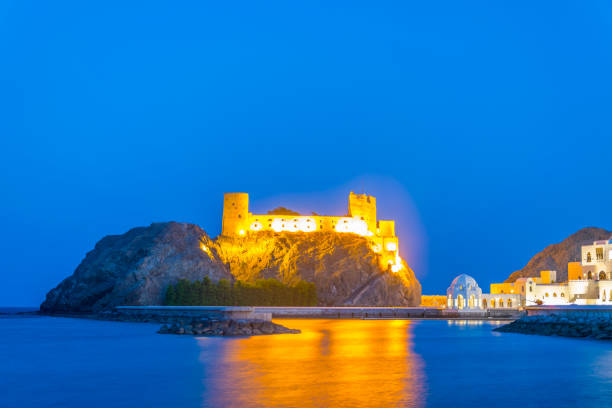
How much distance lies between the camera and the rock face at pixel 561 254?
12044cm

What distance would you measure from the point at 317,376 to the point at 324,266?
71238 mm

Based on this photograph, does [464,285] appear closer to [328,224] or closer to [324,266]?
[324,266]

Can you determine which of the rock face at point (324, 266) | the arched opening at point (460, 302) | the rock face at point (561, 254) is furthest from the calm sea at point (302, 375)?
the rock face at point (561, 254)

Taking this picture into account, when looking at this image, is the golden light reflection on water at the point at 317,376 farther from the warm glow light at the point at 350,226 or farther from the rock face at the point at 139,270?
the warm glow light at the point at 350,226

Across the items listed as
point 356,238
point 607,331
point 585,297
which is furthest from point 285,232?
point 607,331

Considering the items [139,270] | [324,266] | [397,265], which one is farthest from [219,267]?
[397,265]

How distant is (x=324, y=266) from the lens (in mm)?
88500

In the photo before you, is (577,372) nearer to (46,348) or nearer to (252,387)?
(252,387)

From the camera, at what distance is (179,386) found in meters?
16.0

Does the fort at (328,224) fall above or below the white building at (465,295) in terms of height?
above

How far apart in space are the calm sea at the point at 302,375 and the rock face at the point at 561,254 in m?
97.5

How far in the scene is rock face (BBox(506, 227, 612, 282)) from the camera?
120438 mm

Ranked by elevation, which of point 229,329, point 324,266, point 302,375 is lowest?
point 229,329

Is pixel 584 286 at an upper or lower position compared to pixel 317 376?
upper
